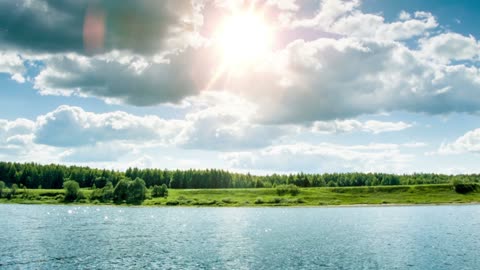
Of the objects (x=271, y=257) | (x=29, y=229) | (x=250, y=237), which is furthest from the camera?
(x=29, y=229)

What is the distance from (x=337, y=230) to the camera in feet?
347

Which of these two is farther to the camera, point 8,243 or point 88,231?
point 88,231

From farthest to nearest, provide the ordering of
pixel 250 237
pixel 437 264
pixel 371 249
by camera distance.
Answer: pixel 250 237
pixel 371 249
pixel 437 264

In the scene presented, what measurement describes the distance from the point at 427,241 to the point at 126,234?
6516cm

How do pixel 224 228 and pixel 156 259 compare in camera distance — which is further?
pixel 224 228

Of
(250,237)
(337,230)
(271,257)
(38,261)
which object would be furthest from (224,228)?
(38,261)

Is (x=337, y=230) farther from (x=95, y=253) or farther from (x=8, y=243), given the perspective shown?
(x=8, y=243)

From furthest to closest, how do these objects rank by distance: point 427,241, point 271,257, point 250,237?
point 250,237
point 427,241
point 271,257

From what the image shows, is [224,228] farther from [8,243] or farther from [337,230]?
[8,243]

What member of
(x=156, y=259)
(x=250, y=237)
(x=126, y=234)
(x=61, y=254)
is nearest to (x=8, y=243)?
(x=61, y=254)

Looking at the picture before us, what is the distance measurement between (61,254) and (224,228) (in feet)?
165

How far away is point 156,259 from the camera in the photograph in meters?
63.5

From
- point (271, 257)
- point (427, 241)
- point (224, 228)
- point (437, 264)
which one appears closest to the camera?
point (437, 264)

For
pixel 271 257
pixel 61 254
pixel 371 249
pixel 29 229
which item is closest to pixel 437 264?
pixel 371 249
